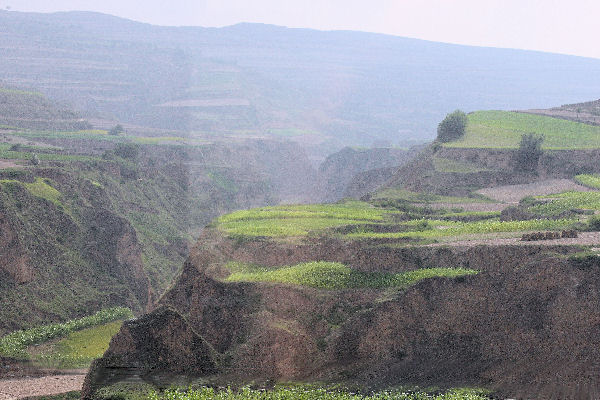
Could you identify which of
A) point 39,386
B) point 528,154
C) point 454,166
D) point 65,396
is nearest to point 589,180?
point 528,154

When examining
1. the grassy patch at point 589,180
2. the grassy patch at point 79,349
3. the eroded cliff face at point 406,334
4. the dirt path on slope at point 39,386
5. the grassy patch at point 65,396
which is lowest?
the grassy patch at point 79,349

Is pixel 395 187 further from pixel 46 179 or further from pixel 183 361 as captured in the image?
pixel 183 361

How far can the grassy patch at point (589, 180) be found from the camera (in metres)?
58.1

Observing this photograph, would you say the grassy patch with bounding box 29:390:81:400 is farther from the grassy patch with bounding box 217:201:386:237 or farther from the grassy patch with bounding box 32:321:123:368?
the grassy patch with bounding box 217:201:386:237

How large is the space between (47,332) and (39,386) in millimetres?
10759

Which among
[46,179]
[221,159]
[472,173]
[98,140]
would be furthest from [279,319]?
[221,159]

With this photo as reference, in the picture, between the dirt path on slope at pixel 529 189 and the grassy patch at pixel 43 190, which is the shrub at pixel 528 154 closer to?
the dirt path on slope at pixel 529 189

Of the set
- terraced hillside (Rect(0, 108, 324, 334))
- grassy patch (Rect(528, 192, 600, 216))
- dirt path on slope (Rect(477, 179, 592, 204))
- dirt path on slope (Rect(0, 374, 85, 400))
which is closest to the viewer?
dirt path on slope (Rect(0, 374, 85, 400))

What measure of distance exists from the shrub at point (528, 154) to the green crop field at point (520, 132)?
2673mm

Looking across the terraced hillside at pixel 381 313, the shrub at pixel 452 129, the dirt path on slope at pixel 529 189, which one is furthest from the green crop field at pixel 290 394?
the shrub at pixel 452 129

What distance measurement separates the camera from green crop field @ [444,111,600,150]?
70.6 m

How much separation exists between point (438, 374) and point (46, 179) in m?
46.1

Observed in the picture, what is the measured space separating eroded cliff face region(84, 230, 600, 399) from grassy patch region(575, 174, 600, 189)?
80.7ft

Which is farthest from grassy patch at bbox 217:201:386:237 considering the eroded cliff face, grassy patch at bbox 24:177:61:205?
grassy patch at bbox 24:177:61:205
